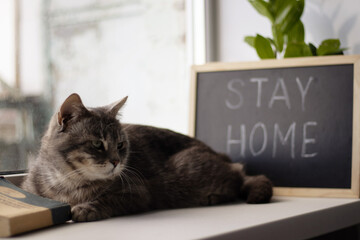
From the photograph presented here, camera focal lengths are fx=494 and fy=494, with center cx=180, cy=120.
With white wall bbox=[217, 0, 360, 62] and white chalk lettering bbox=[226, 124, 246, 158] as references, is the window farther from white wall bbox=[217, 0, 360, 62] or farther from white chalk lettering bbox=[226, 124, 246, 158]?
white chalk lettering bbox=[226, 124, 246, 158]

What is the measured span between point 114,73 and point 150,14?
0.31 m

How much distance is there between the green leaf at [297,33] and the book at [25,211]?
95cm

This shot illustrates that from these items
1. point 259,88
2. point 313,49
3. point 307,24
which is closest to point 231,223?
point 259,88

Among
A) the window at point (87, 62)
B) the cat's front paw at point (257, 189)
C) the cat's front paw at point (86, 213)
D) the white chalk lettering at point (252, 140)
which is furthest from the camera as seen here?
the white chalk lettering at point (252, 140)

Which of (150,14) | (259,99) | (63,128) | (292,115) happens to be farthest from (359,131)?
(150,14)

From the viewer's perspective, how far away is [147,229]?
104 centimetres

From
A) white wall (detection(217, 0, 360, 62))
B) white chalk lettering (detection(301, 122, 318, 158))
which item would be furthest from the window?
white chalk lettering (detection(301, 122, 318, 158))

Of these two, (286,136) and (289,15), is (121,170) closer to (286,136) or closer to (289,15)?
(286,136)

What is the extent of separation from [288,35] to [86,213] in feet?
3.05

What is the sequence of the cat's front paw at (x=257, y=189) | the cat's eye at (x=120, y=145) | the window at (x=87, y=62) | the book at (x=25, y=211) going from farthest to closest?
the window at (x=87, y=62) → the cat's front paw at (x=257, y=189) → the cat's eye at (x=120, y=145) → the book at (x=25, y=211)

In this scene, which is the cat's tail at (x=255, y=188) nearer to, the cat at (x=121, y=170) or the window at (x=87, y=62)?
the cat at (x=121, y=170)

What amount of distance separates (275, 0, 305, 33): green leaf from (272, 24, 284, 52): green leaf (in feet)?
0.05

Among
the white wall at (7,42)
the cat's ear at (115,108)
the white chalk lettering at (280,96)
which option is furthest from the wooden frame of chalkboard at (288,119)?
the white wall at (7,42)

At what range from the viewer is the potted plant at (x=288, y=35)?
5.18ft
